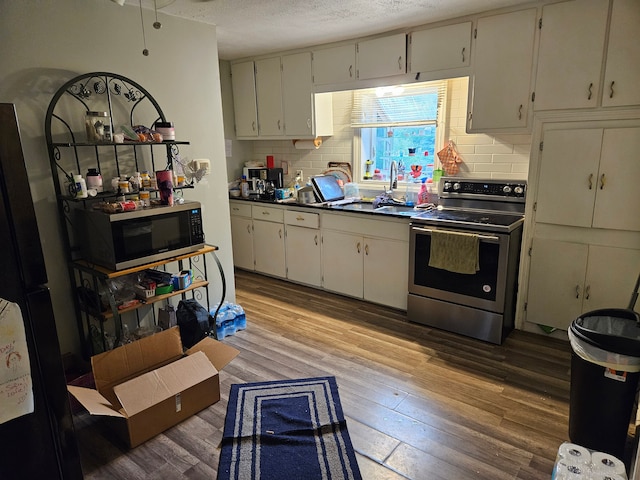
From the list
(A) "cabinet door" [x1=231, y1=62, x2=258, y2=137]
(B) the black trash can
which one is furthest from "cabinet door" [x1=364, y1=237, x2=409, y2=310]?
(A) "cabinet door" [x1=231, y1=62, x2=258, y2=137]

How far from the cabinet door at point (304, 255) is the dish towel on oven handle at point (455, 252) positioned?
124 centimetres

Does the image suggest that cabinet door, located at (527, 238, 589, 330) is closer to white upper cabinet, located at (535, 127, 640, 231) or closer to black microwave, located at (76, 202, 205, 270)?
white upper cabinet, located at (535, 127, 640, 231)

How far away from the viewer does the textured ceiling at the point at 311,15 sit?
2.73m

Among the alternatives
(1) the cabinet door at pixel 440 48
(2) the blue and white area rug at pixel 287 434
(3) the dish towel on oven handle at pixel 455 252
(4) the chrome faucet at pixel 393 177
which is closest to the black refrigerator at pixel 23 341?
(2) the blue and white area rug at pixel 287 434

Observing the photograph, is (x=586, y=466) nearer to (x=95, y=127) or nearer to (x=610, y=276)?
(x=610, y=276)

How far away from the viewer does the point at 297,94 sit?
412 cm

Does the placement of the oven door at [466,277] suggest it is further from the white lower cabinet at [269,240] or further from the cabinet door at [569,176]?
the white lower cabinet at [269,240]

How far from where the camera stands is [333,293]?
4039 millimetres

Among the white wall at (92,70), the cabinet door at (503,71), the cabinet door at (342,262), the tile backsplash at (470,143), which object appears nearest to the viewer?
the white wall at (92,70)

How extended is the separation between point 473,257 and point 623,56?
4.94ft

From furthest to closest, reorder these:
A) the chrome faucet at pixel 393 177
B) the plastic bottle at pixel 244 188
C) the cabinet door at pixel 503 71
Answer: the plastic bottle at pixel 244 188 → the chrome faucet at pixel 393 177 → the cabinet door at pixel 503 71

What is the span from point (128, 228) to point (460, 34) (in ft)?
8.85

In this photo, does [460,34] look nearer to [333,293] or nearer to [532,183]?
[532,183]

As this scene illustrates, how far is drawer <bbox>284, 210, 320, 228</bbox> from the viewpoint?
3.92 meters
